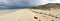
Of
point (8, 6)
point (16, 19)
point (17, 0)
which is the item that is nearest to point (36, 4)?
point (17, 0)

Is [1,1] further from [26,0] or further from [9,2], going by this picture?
[26,0]

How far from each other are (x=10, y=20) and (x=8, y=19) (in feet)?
0.09

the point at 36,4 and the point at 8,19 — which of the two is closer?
the point at 8,19

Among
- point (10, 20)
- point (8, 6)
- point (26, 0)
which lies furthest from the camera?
point (26, 0)

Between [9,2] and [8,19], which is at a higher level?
[9,2]

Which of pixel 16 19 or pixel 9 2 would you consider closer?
pixel 16 19

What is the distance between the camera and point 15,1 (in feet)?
4.27

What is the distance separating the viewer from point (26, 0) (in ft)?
4.38

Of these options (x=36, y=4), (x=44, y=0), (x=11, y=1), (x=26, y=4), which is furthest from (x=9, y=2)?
(x=44, y=0)

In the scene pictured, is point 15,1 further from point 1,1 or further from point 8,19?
point 8,19

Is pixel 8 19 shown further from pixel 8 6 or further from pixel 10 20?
pixel 8 6

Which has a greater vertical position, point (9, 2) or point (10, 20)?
point (9, 2)

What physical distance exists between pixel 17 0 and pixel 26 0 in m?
0.12

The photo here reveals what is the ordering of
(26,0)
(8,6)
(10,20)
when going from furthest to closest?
(26,0) < (8,6) < (10,20)
